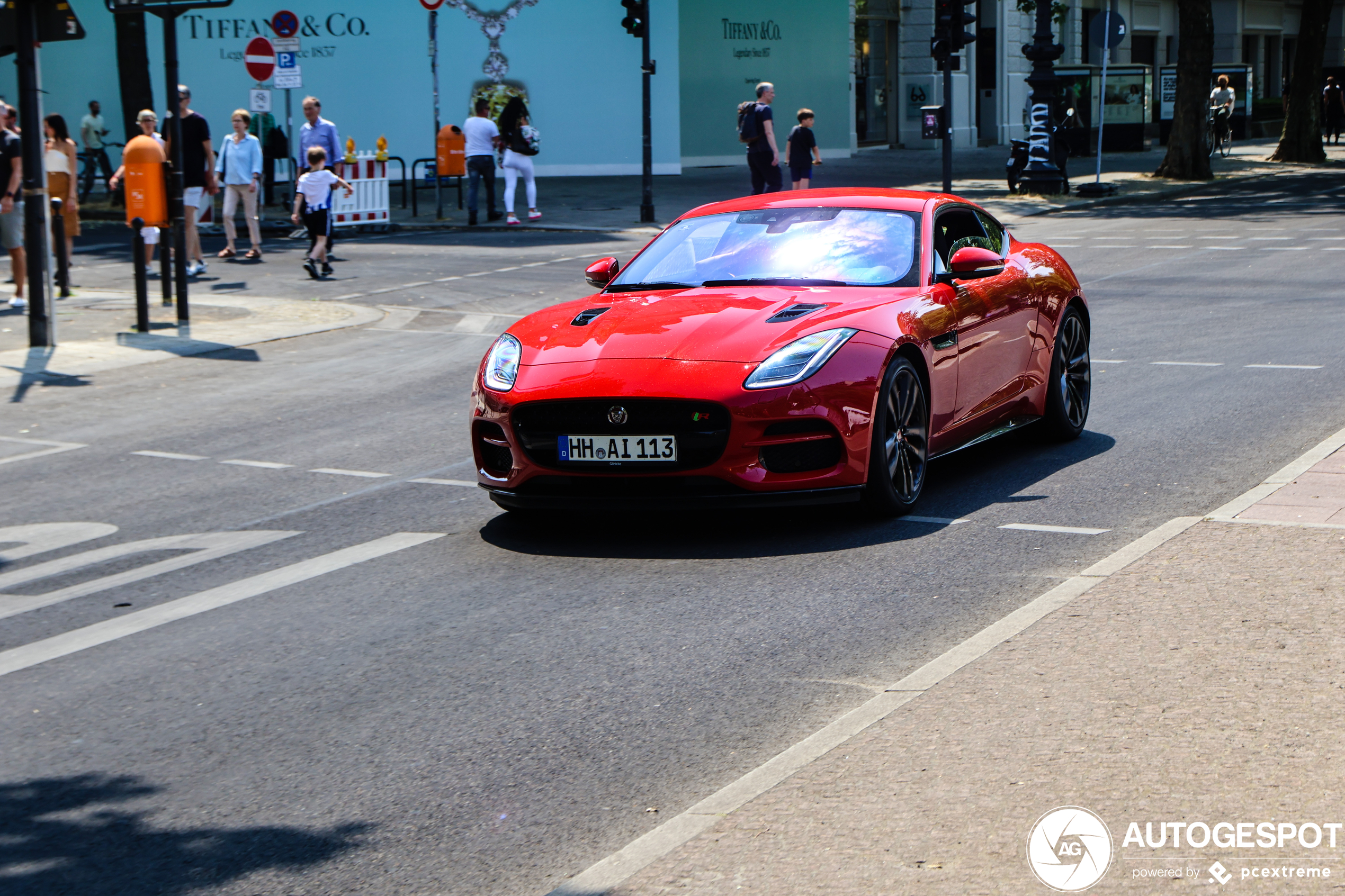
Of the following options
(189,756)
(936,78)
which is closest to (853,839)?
(189,756)

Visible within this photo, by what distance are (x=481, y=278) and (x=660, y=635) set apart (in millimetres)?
13929

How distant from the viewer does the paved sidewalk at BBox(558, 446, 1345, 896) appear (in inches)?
139

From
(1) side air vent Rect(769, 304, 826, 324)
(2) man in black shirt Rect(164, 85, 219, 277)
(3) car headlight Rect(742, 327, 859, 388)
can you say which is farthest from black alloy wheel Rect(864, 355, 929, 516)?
(2) man in black shirt Rect(164, 85, 219, 277)

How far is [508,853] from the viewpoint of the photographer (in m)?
3.86

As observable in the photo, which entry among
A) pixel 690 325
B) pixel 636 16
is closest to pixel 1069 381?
pixel 690 325

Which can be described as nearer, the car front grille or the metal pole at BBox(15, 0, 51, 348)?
the car front grille

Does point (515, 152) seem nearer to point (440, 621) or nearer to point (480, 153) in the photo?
point (480, 153)

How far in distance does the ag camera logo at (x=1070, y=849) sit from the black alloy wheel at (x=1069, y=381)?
5431mm

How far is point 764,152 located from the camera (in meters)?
25.2

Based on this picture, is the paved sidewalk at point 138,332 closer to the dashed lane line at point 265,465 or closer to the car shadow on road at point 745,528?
the dashed lane line at point 265,465

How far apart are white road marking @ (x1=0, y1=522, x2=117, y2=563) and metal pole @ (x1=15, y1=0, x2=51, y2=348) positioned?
19.7 ft

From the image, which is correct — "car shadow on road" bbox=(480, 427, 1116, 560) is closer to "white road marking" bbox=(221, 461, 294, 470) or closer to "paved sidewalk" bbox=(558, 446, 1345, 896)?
"paved sidewalk" bbox=(558, 446, 1345, 896)

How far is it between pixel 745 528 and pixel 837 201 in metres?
2.09

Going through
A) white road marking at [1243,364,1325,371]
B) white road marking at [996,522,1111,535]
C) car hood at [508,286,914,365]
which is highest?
car hood at [508,286,914,365]
